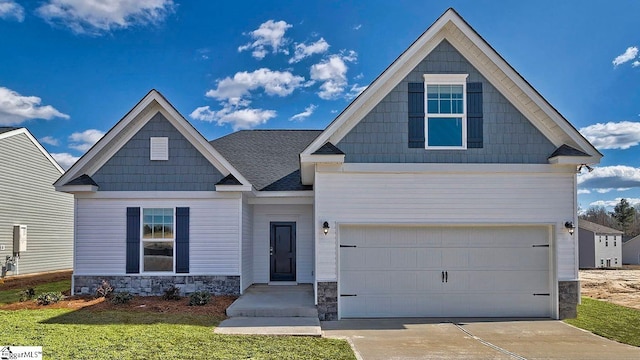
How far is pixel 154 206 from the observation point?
1252 centimetres

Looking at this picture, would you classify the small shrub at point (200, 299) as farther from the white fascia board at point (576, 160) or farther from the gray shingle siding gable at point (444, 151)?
the white fascia board at point (576, 160)

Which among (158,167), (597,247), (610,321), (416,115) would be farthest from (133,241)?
(597,247)

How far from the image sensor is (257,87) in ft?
77.0

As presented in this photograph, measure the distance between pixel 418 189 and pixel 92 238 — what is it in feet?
28.8

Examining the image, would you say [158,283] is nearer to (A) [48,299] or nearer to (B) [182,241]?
(B) [182,241]

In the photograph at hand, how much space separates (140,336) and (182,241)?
4.56 metres

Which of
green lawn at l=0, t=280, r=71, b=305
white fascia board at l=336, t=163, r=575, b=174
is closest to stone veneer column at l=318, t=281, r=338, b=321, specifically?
white fascia board at l=336, t=163, r=575, b=174

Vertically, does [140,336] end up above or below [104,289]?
below

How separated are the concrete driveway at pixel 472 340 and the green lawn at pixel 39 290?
8.50 metres

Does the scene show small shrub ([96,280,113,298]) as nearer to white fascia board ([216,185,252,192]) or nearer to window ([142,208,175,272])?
window ([142,208,175,272])

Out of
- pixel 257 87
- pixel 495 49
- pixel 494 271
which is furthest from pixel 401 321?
pixel 257 87

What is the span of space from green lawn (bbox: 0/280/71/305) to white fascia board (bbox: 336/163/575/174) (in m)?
8.93

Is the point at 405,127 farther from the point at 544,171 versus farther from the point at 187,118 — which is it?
the point at 187,118

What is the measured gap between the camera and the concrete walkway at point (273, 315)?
876 cm
